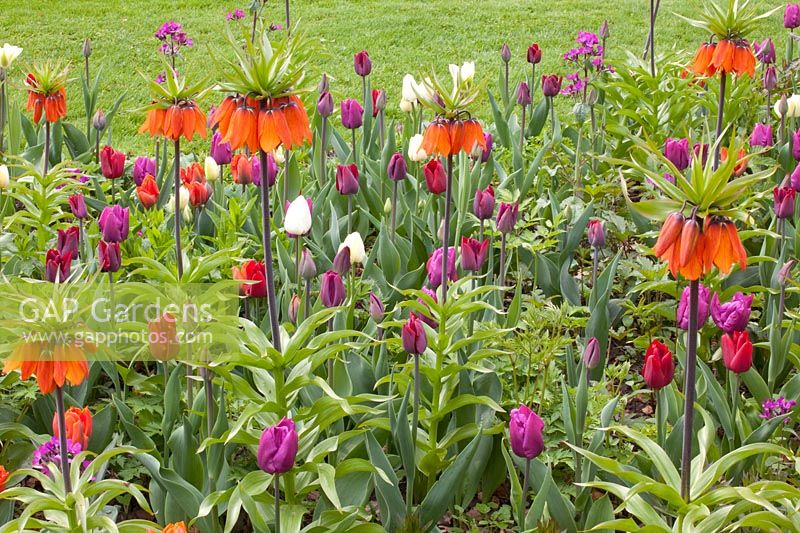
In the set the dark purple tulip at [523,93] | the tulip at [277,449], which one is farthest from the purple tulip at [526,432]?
the dark purple tulip at [523,93]

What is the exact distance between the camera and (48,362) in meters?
1.82

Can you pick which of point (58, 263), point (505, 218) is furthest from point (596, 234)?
point (58, 263)

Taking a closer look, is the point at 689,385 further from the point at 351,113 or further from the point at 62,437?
the point at 351,113

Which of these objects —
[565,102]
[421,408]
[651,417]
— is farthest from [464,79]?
[565,102]

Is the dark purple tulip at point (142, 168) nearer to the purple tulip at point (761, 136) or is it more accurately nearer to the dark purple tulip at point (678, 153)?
the dark purple tulip at point (678, 153)

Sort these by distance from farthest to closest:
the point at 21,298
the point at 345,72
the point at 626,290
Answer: the point at 345,72, the point at 626,290, the point at 21,298

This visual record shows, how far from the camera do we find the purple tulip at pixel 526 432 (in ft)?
6.76

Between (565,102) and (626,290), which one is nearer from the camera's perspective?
(626,290)

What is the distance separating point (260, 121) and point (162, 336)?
628 mm

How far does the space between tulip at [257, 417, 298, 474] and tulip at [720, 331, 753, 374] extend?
1108mm

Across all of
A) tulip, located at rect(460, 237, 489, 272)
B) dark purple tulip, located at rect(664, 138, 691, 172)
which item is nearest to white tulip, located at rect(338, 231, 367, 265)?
tulip, located at rect(460, 237, 489, 272)

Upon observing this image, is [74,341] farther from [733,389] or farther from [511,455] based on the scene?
[733,389]

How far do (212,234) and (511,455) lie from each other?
5.48ft

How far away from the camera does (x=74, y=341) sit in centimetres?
187
